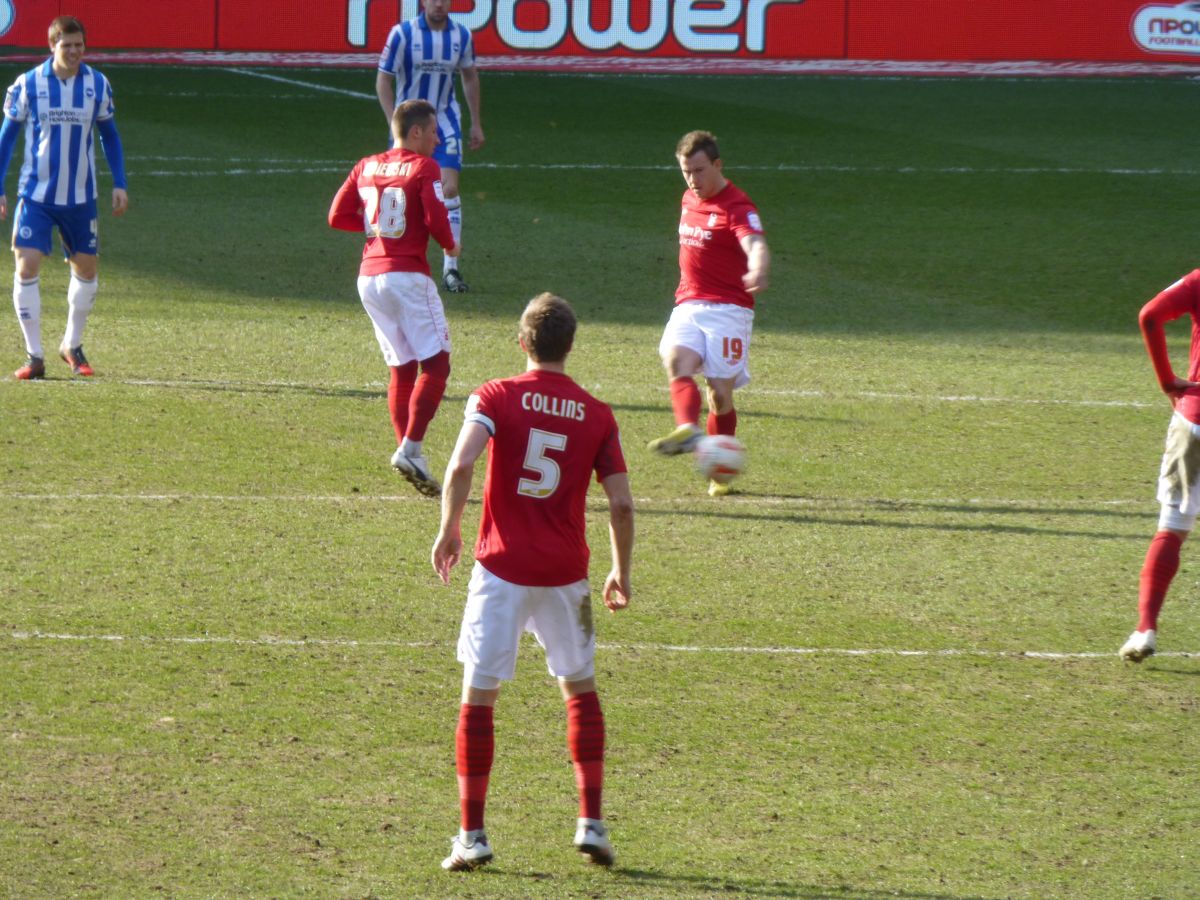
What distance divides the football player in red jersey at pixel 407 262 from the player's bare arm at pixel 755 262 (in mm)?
1662

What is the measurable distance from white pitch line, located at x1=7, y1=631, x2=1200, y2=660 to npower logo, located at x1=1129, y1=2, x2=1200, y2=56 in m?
21.0

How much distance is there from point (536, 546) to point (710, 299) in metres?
4.85

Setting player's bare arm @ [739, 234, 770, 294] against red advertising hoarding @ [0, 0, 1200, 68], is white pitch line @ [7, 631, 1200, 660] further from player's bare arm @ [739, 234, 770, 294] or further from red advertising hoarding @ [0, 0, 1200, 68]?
red advertising hoarding @ [0, 0, 1200, 68]

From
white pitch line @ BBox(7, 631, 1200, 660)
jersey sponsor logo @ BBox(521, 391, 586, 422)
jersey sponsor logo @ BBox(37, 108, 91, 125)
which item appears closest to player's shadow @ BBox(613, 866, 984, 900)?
jersey sponsor logo @ BBox(521, 391, 586, 422)

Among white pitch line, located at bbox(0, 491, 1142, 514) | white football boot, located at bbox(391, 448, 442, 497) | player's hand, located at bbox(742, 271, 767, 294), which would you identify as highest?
player's hand, located at bbox(742, 271, 767, 294)

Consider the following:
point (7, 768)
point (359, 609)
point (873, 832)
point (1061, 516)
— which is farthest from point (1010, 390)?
point (7, 768)

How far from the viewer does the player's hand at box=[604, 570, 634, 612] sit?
5.77 meters

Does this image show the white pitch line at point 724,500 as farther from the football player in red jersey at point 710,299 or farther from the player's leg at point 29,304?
the player's leg at point 29,304

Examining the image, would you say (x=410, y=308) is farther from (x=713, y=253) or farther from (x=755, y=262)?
(x=755, y=262)

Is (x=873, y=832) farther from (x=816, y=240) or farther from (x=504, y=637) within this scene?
(x=816, y=240)

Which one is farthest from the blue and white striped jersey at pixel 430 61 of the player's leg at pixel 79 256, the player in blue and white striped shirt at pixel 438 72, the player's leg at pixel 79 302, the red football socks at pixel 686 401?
the red football socks at pixel 686 401

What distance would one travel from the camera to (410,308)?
1007 cm

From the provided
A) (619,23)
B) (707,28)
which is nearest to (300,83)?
(619,23)

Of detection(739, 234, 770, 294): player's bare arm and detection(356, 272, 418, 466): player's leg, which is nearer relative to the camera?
detection(739, 234, 770, 294): player's bare arm
